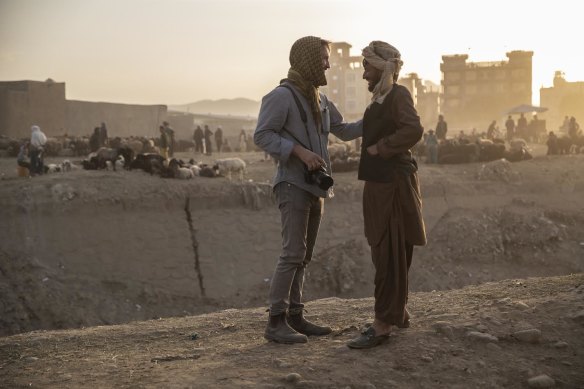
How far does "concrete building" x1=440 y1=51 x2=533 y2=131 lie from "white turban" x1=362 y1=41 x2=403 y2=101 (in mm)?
49418

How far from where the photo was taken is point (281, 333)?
4211 mm

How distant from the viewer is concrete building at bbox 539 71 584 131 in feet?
164

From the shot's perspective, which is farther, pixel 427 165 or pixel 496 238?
pixel 427 165

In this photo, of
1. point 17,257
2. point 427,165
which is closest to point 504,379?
point 17,257

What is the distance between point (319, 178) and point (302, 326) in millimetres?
1085

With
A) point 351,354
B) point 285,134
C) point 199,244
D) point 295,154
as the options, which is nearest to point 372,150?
point 295,154

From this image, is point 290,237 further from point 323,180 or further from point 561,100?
point 561,100

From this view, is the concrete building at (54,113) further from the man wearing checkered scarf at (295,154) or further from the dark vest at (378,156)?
the dark vest at (378,156)

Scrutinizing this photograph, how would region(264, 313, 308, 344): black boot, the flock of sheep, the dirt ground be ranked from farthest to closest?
1. the flock of sheep
2. region(264, 313, 308, 344): black boot
3. the dirt ground

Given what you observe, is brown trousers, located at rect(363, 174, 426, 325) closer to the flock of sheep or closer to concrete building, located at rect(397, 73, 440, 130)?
the flock of sheep

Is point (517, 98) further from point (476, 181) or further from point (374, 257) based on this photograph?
point (374, 257)

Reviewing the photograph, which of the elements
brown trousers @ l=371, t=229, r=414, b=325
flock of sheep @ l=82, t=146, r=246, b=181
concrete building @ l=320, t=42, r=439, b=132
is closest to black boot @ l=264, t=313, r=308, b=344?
brown trousers @ l=371, t=229, r=414, b=325

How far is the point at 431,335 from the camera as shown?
13.2 feet

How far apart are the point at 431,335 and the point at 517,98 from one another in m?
51.8
